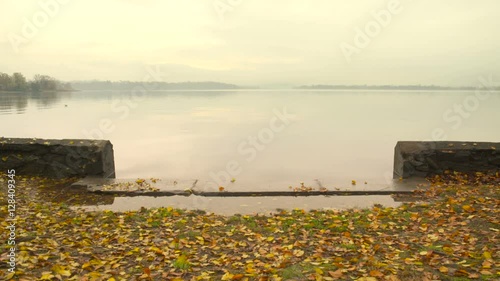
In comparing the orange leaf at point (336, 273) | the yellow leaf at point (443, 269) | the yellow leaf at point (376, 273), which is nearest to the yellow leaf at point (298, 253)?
the orange leaf at point (336, 273)

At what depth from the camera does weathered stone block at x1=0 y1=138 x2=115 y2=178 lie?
33.5 ft

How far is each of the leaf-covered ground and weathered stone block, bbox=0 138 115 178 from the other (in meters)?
2.01

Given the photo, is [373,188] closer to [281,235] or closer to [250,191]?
[250,191]

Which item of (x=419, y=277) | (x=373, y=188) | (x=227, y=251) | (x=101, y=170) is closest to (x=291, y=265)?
(x=227, y=251)

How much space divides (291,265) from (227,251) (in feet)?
3.71

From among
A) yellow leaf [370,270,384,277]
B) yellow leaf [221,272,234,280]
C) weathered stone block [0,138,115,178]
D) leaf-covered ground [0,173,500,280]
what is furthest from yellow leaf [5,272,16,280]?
weathered stone block [0,138,115,178]

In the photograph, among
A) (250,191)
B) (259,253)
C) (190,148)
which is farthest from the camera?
(190,148)

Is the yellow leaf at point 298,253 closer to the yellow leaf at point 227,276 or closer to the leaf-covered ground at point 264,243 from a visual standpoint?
the leaf-covered ground at point 264,243

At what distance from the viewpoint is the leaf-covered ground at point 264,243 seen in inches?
190

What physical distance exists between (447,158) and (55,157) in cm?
1095

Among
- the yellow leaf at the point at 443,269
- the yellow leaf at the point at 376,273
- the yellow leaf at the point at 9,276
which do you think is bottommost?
the yellow leaf at the point at 9,276

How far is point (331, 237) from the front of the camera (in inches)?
243

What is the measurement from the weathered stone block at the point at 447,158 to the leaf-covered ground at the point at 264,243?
5.66 feet

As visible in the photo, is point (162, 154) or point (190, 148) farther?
point (190, 148)
